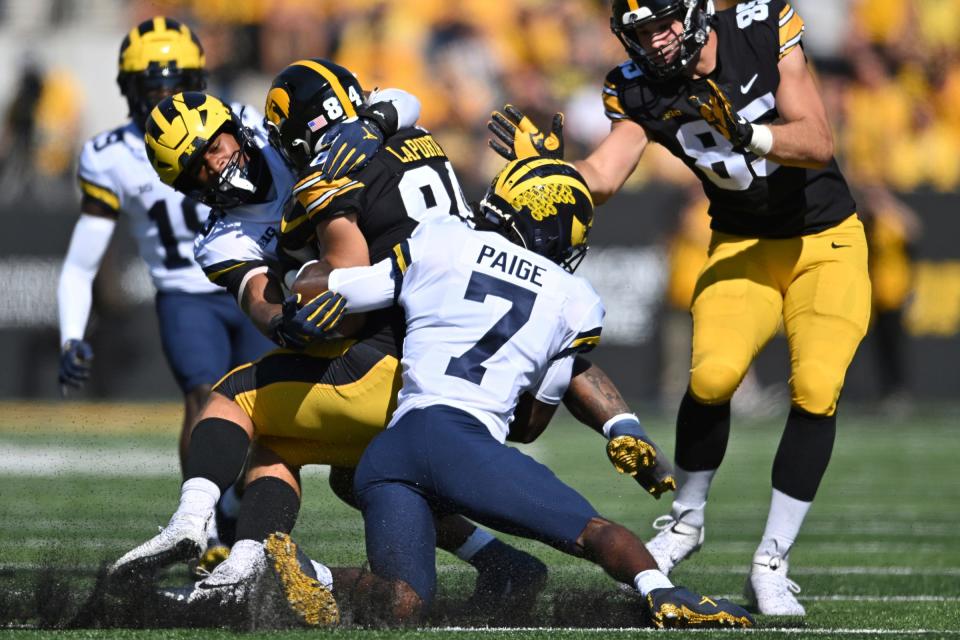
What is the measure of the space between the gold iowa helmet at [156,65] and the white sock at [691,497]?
8.04ft

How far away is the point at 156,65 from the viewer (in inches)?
230

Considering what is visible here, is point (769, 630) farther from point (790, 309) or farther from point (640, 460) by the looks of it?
point (790, 309)

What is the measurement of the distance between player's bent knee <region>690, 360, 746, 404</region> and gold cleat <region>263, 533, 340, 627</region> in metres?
1.49

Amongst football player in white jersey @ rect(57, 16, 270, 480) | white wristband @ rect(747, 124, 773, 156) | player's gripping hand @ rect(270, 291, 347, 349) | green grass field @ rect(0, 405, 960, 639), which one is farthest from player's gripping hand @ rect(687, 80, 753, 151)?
football player in white jersey @ rect(57, 16, 270, 480)

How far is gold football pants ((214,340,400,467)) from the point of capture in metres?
4.33

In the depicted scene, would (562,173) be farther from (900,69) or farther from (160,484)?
(900,69)

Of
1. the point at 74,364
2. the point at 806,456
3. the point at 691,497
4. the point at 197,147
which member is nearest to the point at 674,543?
the point at 691,497

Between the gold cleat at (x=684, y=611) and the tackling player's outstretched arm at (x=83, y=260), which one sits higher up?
the tackling player's outstretched arm at (x=83, y=260)

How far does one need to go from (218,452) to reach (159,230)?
6.13 ft

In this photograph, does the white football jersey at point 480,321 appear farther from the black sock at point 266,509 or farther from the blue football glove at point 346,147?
the black sock at point 266,509

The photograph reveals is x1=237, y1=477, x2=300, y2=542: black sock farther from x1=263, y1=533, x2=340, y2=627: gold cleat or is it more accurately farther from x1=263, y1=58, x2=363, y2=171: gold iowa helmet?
x1=263, y1=58, x2=363, y2=171: gold iowa helmet

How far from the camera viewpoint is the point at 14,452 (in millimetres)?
9688

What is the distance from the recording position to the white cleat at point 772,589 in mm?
4426

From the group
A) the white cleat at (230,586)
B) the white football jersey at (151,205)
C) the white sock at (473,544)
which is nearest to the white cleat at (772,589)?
the white sock at (473,544)
